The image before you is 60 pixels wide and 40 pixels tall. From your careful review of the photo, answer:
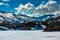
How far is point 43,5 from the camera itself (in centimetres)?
329

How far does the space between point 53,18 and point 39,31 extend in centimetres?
39

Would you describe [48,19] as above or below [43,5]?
below

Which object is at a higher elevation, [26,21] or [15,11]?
[15,11]

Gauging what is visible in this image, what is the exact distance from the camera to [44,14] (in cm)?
328

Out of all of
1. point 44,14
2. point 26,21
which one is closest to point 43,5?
point 44,14
